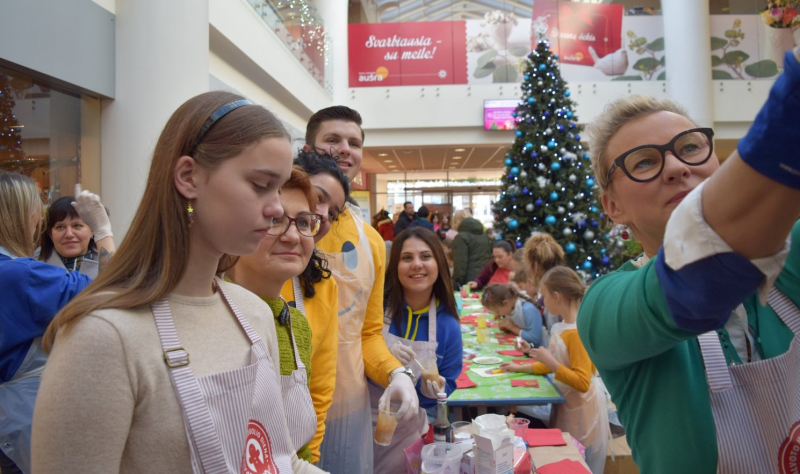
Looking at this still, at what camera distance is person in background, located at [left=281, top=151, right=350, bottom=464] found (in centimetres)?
164

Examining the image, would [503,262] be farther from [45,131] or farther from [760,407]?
[760,407]

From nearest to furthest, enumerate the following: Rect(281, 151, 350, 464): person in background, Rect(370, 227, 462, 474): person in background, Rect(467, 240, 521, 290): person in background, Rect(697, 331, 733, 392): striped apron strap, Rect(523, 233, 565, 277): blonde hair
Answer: Rect(697, 331, 733, 392): striped apron strap
Rect(281, 151, 350, 464): person in background
Rect(370, 227, 462, 474): person in background
Rect(523, 233, 565, 277): blonde hair
Rect(467, 240, 521, 290): person in background

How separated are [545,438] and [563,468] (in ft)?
0.91

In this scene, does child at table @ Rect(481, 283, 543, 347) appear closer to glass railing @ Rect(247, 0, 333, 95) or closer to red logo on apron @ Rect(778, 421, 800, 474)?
red logo on apron @ Rect(778, 421, 800, 474)

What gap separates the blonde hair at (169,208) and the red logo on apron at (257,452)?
34cm

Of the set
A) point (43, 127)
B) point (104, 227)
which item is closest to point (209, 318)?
point (104, 227)

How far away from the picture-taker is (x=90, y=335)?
77cm

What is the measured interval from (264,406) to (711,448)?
86 cm

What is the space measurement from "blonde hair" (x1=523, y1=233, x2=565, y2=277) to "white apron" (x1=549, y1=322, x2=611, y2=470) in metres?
1.53

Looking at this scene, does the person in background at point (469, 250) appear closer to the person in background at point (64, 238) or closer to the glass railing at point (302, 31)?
the glass railing at point (302, 31)

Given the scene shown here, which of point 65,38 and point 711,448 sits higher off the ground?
point 65,38

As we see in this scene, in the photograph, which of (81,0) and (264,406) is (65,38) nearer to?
(81,0)

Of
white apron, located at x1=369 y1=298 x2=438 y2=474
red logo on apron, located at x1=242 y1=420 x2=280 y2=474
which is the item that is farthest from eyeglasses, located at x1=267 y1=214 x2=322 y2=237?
white apron, located at x1=369 y1=298 x2=438 y2=474

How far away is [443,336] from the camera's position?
103 inches
